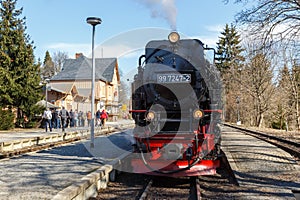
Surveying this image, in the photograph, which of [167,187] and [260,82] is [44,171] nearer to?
[167,187]

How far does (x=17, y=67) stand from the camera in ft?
85.4

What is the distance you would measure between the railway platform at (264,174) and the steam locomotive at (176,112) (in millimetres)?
980

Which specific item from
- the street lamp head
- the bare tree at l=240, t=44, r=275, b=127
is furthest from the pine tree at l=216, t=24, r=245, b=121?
the street lamp head

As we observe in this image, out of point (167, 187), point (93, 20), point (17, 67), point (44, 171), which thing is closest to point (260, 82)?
point (17, 67)

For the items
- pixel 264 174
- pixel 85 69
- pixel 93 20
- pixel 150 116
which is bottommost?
pixel 264 174

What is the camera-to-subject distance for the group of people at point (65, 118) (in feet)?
70.2

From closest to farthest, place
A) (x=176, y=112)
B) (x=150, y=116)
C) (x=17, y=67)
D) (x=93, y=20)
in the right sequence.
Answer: (x=150, y=116), (x=176, y=112), (x=93, y=20), (x=17, y=67)

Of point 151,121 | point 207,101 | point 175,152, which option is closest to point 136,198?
point 175,152

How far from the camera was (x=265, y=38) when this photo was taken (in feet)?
54.7

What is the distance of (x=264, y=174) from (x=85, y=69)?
48011mm

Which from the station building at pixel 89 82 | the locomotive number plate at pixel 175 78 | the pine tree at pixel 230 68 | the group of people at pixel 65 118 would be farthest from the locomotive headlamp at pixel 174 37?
the station building at pixel 89 82

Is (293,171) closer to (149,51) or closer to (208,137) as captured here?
(208,137)

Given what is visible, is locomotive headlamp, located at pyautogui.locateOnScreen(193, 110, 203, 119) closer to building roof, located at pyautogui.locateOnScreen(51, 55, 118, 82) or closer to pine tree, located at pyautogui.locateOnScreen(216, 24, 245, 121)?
pine tree, located at pyautogui.locateOnScreen(216, 24, 245, 121)

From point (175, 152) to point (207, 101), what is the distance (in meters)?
1.62
